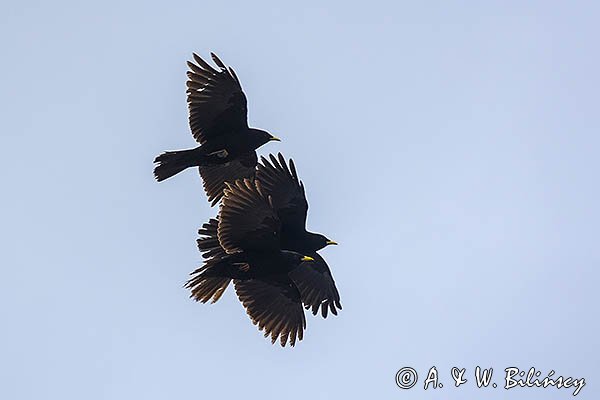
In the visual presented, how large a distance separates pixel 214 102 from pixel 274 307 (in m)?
3.81

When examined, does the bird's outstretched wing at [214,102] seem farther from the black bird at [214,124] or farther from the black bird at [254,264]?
the black bird at [254,264]

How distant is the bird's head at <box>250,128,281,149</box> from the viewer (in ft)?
69.2

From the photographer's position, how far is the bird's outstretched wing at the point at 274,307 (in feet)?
65.6

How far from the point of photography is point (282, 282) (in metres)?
19.8

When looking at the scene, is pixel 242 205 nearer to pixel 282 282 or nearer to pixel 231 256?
pixel 231 256

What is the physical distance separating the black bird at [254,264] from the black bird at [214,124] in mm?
1350

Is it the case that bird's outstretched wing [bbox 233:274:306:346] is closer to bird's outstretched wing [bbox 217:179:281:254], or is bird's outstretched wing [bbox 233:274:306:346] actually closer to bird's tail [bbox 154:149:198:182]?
bird's outstretched wing [bbox 217:179:281:254]

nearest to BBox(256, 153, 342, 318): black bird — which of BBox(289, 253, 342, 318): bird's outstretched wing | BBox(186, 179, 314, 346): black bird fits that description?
BBox(289, 253, 342, 318): bird's outstretched wing

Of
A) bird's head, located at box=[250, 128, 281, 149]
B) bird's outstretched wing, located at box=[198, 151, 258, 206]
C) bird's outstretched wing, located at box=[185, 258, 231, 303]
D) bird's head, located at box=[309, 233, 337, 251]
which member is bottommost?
bird's outstretched wing, located at box=[185, 258, 231, 303]

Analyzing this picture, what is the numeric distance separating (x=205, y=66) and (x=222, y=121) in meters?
1.04

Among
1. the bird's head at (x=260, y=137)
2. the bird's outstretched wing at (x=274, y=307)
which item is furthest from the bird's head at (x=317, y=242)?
the bird's head at (x=260, y=137)

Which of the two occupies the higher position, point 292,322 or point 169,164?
point 169,164

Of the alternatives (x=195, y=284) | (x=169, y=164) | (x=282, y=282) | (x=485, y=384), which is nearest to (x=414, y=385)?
(x=485, y=384)

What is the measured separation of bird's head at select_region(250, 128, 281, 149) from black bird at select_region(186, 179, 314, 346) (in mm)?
2002
